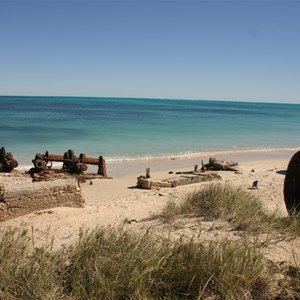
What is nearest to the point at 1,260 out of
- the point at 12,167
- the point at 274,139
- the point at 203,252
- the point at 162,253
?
the point at 162,253

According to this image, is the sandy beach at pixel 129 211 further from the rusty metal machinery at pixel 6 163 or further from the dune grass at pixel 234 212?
the rusty metal machinery at pixel 6 163

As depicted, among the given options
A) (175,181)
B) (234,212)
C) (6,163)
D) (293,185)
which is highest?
(293,185)

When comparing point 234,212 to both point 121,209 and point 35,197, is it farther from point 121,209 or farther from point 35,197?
point 35,197

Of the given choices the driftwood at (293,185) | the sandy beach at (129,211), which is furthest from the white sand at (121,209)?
the driftwood at (293,185)

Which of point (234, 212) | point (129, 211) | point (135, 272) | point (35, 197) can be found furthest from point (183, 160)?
point (135, 272)

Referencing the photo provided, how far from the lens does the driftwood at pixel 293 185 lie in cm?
574

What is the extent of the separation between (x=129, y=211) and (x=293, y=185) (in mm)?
3436

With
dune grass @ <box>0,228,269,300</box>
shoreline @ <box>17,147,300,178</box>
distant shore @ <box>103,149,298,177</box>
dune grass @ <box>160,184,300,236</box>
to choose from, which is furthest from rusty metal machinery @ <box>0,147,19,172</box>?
dune grass @ <box>0,228,269,300</box>

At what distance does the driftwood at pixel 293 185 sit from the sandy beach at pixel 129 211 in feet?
0.90

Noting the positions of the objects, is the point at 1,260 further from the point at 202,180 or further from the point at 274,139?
the point at 274,139

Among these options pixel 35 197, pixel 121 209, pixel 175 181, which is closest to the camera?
pixel 35 197

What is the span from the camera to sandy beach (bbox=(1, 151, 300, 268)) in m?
4.96

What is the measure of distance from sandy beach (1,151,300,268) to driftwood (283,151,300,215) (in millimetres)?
276

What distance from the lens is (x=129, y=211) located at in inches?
306
